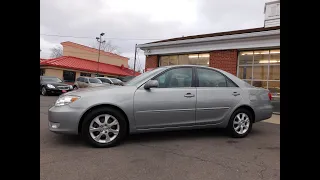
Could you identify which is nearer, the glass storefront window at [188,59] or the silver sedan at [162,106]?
Result: the silver sedan at [162,106]

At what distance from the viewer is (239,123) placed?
4.58 meters

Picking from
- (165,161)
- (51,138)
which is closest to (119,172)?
(165,161)

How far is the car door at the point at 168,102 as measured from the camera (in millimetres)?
3844

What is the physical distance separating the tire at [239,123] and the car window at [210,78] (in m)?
0.63

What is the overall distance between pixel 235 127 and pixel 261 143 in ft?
1.86

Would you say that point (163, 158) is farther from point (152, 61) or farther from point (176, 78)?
point (152, 61)

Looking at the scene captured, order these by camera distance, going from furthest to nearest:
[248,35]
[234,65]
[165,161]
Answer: [234,65], [248,35], [165,161]

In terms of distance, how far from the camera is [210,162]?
10.2ft

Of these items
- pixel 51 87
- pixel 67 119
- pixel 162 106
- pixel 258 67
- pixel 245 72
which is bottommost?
pixel 67 119

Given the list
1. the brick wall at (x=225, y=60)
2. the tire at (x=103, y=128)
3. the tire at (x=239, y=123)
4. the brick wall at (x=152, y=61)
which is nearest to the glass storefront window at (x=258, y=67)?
the brick wall at (x=225, y=60)

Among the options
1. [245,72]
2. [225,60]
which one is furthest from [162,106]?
[245,72]

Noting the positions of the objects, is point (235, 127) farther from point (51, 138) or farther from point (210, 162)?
point (51, 138)

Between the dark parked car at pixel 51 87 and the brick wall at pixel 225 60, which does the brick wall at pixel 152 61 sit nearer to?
the brick wall at pixel 225 60

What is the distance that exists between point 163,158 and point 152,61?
36.0 feet
